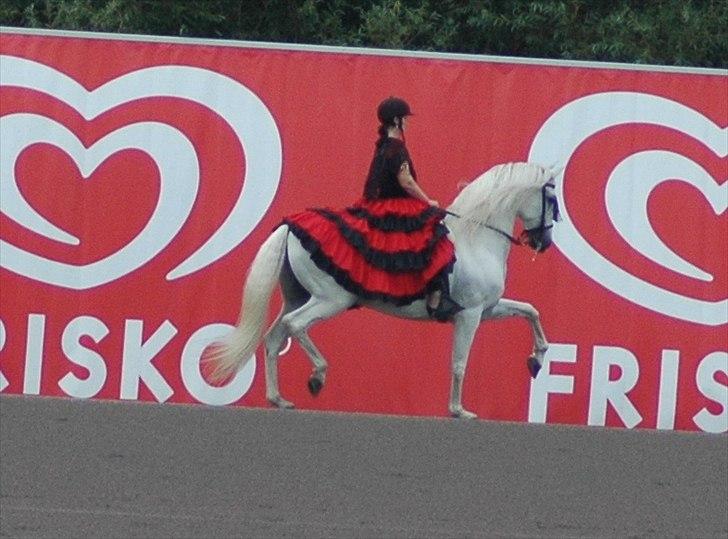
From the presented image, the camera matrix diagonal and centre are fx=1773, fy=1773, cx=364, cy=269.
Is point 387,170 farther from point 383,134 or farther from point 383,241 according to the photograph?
point 383,241

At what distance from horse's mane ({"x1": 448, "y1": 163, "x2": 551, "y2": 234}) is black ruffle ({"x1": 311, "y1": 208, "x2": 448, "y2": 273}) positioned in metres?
0.39

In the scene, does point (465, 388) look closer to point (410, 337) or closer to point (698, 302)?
point (410, 337)

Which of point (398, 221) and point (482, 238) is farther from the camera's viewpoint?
point (482, 238)

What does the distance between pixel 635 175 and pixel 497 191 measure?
1.67 meters

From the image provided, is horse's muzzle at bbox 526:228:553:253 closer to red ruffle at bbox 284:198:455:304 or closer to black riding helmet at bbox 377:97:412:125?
red ruffle at bbox 284:198:455:304

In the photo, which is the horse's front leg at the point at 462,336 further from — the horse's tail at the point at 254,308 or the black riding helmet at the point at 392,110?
the black riding helmet at the point at 392,110

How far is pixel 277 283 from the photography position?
841 centimetres

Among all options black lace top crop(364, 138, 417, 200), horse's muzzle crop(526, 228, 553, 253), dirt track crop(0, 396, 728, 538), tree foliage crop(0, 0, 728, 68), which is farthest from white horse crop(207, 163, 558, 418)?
tree foliage crop(0, 0, 728, 68)

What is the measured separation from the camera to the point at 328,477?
5.30 metres

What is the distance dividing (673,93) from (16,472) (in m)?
5.67

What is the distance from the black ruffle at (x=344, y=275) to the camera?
8.22 metres

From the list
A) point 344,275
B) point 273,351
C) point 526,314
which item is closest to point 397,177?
point 344,275

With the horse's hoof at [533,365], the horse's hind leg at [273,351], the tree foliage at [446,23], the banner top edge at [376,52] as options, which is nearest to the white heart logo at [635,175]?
the banner top edge at [376,52]

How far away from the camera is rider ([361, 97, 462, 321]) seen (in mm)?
8023
